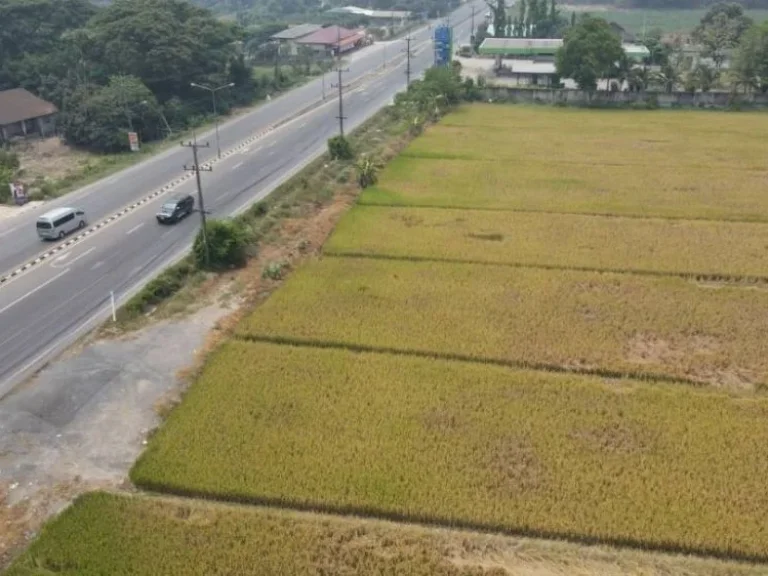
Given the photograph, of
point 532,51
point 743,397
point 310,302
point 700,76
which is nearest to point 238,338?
point 310,302

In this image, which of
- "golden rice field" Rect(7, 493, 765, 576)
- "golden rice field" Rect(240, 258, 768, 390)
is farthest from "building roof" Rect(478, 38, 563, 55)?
"golden rice field" Rect(7, 493, 765, 576)

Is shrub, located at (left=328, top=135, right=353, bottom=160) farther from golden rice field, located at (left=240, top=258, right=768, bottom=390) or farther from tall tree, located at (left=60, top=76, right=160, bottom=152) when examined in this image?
golden rice field, located at (left=240, top=258, right=768, bottom=390)

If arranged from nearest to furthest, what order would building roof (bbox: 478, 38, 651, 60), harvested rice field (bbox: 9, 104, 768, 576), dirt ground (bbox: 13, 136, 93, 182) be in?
harvested rice field (bbox: 9, 104, 768, 576)
dirt ground (bbox: 13, 136, 93, 182)
building roof (bbox: 478, 38, 651, 60)

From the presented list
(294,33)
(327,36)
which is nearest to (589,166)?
(327,36)

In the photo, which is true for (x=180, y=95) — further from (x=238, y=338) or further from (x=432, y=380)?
(x=432, y=380)

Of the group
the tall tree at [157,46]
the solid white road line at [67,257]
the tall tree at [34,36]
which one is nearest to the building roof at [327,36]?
the tall tree at [34,36]

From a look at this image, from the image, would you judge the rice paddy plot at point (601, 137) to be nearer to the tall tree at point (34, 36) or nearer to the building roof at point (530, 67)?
the building roof at point (530, 67)
